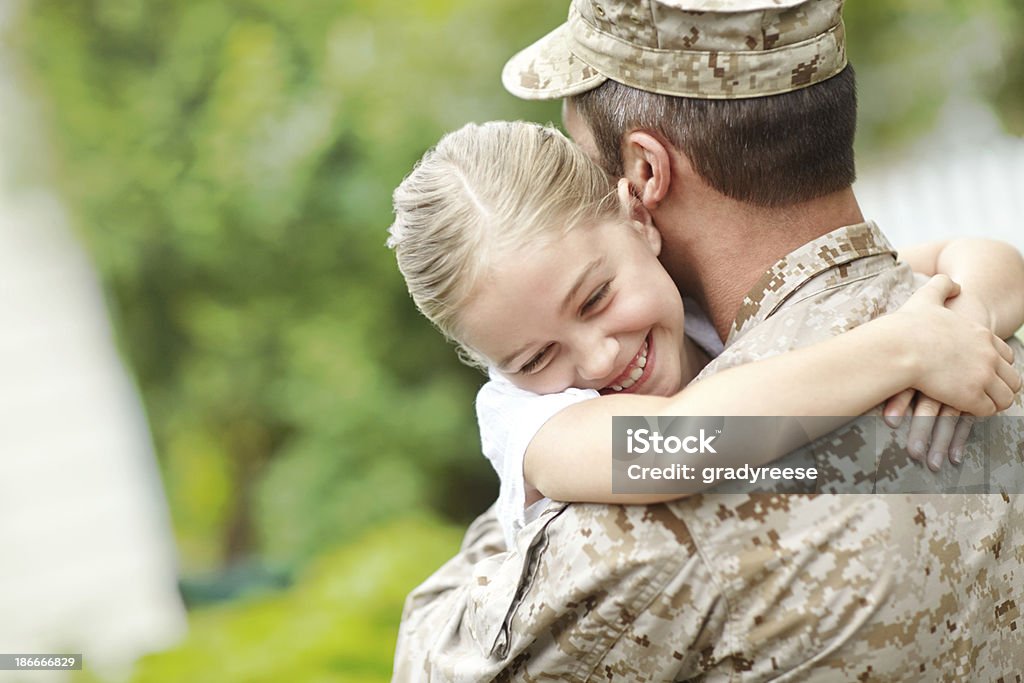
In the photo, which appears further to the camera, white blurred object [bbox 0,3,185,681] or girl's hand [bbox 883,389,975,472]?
white blurred object [bbox 0,3,185,681]

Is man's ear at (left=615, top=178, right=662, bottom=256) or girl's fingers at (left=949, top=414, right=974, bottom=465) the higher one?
man's ear at (left=615, top=178, right=662, bottom=256)

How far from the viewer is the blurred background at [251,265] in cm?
477

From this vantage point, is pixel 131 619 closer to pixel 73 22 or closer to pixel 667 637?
pixel 73 22

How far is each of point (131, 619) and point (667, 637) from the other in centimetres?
417

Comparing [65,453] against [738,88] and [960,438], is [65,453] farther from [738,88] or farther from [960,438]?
[960,438]

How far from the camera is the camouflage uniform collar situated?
5.39 feet

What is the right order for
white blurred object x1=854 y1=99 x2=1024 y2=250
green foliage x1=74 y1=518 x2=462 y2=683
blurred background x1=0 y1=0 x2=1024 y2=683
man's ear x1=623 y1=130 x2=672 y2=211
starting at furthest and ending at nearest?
white blurred object x1=854 y1=99 x2=1024 y2=250, blurred background x1=0 y1=0 x2=1024 y2=683, green foliage x1=74 y1=518 x2=462 y2=683, man's ear x1=623 y1=130 x2=672 y2=211

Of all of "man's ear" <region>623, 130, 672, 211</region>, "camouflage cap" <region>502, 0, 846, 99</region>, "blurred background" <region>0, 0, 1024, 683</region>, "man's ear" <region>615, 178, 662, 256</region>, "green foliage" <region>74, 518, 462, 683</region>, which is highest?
"camouflage cap" <region>502, 0, 846, 99</region>

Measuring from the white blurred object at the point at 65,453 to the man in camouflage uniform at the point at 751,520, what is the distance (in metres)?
3.56

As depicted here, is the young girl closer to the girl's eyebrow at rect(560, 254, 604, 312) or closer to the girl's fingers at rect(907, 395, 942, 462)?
the girl's eyebrow at rect(560, 254, 604, 312)

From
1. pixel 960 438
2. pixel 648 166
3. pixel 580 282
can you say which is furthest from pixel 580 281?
pixel 960 438

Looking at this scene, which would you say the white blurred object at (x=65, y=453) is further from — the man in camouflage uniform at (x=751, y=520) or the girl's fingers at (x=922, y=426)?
the girl's fingers at (x=922, y=426)

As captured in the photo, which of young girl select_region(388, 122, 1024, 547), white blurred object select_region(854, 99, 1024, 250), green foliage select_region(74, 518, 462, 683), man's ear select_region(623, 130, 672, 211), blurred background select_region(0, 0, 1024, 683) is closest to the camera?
young girl select_region(388, 122, 1024, 547)

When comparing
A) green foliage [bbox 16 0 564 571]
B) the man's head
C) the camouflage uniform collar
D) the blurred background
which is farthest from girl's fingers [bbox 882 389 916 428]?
green foliage [bbox 16 0 564 571]
